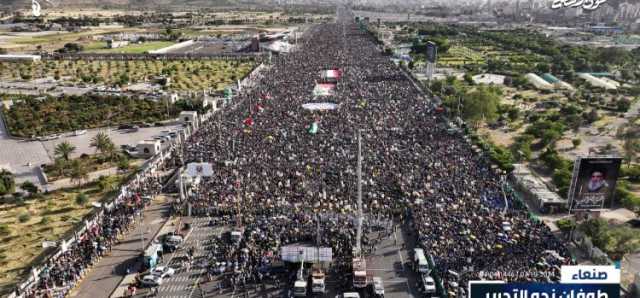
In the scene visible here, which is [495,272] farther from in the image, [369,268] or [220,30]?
[220,30]

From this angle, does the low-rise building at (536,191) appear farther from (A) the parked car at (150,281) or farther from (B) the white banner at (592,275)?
(A) the parked car at (150,281)

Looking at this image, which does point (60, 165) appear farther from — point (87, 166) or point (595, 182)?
point (595, 182)

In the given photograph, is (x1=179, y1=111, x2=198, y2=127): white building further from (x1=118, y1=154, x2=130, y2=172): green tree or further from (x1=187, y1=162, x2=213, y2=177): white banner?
(x1=187, y1=162, x2=213, y2=177): white banner

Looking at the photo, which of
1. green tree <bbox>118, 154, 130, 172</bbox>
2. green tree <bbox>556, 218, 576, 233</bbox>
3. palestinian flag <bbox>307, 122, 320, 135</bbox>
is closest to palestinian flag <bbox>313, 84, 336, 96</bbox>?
palestinian flag <bbox>307, 122, 320, 135</bbox>

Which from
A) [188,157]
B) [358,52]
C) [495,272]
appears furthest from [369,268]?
[358,52]

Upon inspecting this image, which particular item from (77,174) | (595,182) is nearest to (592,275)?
(595,182)

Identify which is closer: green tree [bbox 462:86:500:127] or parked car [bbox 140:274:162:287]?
parked car [bbox 140:274:162:287]

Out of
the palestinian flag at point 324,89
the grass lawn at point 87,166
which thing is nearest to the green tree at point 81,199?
the grass lawn at point 87,166
